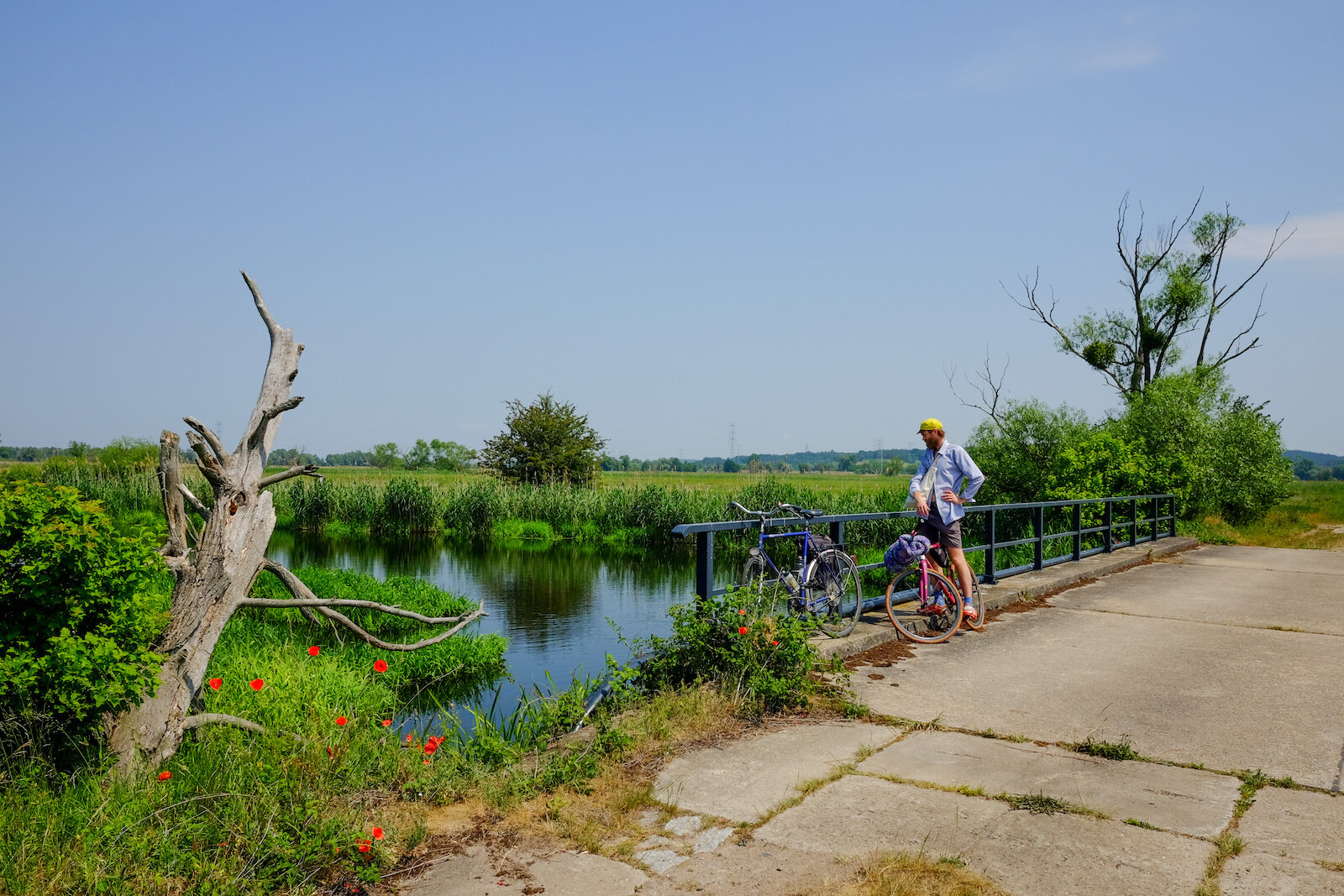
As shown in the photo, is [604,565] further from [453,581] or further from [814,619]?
[814,619]

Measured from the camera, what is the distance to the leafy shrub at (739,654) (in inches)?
233

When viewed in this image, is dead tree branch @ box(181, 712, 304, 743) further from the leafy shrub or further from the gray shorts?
the gray shorts

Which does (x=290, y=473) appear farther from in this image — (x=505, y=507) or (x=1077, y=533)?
(x=505, y=507)

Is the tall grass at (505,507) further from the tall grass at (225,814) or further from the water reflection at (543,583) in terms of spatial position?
the tall grass at (225,814)

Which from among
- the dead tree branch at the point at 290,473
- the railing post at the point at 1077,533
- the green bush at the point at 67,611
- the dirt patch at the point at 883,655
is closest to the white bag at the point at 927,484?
the dirt patch at the point at 883,655

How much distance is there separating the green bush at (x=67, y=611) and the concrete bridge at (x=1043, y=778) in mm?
2475

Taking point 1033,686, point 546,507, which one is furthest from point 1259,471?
point 1033,686

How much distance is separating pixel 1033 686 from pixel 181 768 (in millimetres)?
5457

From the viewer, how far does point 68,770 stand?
16.9ft

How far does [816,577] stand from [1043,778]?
3.13m

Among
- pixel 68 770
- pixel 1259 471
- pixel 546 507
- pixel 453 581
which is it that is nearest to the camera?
pixel 68 770

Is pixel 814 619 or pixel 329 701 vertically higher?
pixel 814 619

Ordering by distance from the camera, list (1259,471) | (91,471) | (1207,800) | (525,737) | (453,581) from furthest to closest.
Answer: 1. (91,471)
2. (1259,471)
3. (453,581)
4. (525,737)
5. (1207,800)

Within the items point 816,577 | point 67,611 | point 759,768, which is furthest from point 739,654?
point 67,611
